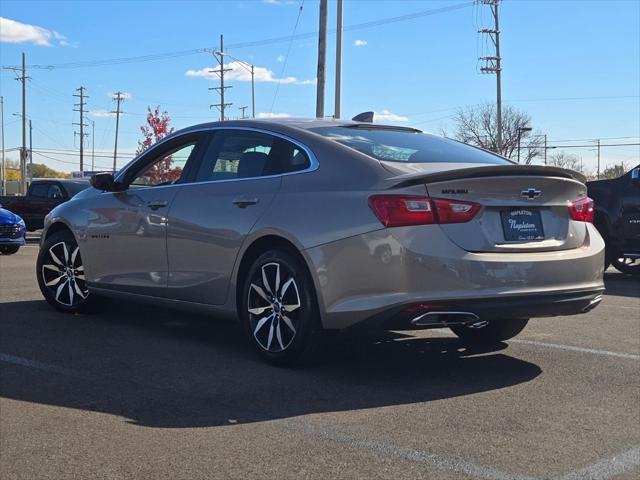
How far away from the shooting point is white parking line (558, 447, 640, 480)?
10.8 ft

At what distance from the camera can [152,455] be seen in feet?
11.7

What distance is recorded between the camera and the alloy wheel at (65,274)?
700cm

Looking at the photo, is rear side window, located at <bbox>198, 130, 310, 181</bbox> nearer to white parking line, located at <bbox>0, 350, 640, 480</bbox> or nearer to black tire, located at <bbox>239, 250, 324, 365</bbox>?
black tire, located at <bbox>239, 250, 324, 365</bbox>

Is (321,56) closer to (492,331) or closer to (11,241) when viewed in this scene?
(11,241)

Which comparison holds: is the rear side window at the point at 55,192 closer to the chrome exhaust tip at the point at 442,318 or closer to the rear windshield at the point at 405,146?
the rear windshield at the point at 405,146

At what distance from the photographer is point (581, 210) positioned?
520cm

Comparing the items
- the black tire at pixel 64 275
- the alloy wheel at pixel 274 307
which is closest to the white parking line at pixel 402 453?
the alloy wheel at pixel 274 307

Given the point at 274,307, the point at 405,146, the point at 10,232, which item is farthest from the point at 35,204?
the point at 405,146

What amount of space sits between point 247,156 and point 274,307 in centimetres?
120

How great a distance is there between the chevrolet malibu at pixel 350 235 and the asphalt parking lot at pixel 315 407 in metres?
0.39

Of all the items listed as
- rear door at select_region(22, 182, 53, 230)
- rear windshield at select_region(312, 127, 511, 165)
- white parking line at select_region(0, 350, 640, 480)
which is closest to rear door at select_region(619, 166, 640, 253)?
rear windshield at select_region(312, 127, 511, 165)

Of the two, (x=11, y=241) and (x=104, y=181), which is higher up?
(x=104, y=181)

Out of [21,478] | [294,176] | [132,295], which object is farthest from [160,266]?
[21,478]

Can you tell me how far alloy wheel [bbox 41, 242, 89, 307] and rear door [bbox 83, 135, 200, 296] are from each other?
322mm
